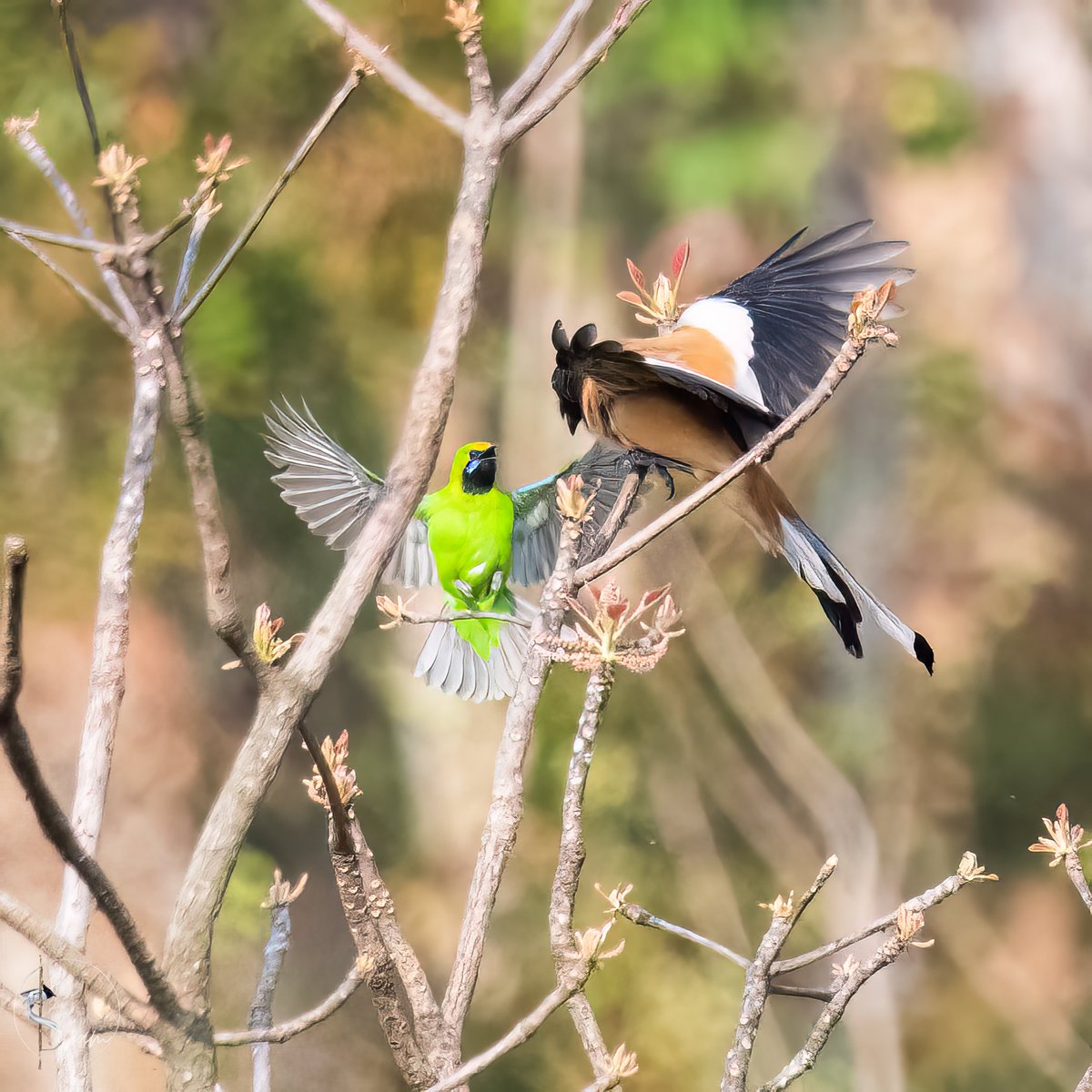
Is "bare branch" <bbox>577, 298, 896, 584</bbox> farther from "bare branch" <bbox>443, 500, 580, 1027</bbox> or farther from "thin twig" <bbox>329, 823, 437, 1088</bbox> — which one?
"thin twig" <bbox>329, 823, 437, 1088</bbox>

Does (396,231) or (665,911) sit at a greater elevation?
(396,231)

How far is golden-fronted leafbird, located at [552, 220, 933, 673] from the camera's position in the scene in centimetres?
121

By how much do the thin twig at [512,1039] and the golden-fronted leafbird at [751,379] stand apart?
482 millimetres

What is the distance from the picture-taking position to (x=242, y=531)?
7.68 feet

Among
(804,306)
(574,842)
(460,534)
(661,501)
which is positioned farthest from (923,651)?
(661,501)

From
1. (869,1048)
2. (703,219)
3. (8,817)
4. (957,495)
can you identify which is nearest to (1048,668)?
(957,495)

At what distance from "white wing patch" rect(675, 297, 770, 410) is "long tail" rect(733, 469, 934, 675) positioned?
106 millimetres

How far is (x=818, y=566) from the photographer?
131cm

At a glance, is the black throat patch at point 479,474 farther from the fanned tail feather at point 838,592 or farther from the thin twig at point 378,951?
the thin twig at point 378,951

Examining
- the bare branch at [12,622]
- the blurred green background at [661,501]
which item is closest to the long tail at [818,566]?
the bare branch at [12,622]

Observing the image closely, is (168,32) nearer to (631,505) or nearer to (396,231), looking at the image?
(396,231)

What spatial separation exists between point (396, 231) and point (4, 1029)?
65.1 inches

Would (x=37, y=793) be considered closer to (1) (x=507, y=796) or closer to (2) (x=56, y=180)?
(1) (x=507, y=796)

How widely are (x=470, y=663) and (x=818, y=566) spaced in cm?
91
